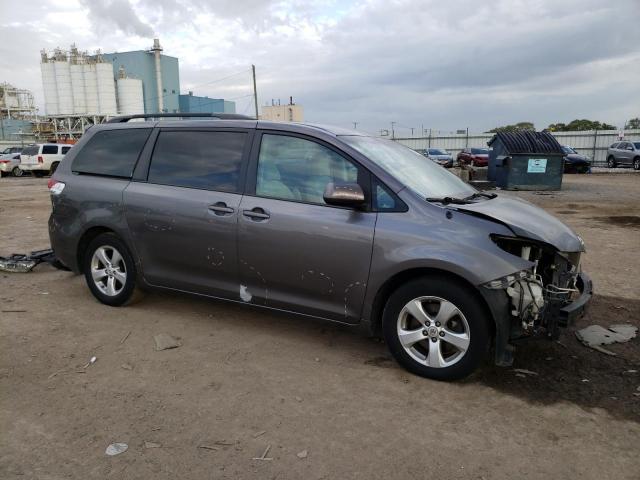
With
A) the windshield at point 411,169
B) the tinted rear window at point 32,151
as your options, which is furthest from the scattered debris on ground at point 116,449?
the tinted rear window at point 32,151

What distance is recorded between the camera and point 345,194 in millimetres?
3549

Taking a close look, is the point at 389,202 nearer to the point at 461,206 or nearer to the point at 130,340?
the point at 461,206

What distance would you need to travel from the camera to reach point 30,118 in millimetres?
73812

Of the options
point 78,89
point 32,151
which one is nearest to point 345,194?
point 32,151

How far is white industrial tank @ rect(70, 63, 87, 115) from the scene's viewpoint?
68500 mm

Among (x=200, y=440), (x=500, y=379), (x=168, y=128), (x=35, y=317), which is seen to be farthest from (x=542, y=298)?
(x=35, y=317)

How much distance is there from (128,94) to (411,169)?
7374cm

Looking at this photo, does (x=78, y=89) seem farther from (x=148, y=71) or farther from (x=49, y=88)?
(x=148, y=71)

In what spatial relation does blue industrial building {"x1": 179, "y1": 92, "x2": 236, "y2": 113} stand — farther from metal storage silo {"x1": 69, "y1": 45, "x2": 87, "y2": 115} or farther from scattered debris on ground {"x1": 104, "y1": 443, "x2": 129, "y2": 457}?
scattered debris on ground {"x1": 104, "y1": 443, "x2": 129, "y2": 457}

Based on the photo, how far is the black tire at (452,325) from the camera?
3.30 meters

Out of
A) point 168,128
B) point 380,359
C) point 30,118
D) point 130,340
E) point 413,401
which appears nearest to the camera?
point 413,401

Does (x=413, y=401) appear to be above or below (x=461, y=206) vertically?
below

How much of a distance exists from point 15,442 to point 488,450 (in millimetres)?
2588

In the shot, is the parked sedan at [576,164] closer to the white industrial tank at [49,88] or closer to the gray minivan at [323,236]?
the gray minivan at [323,236]
